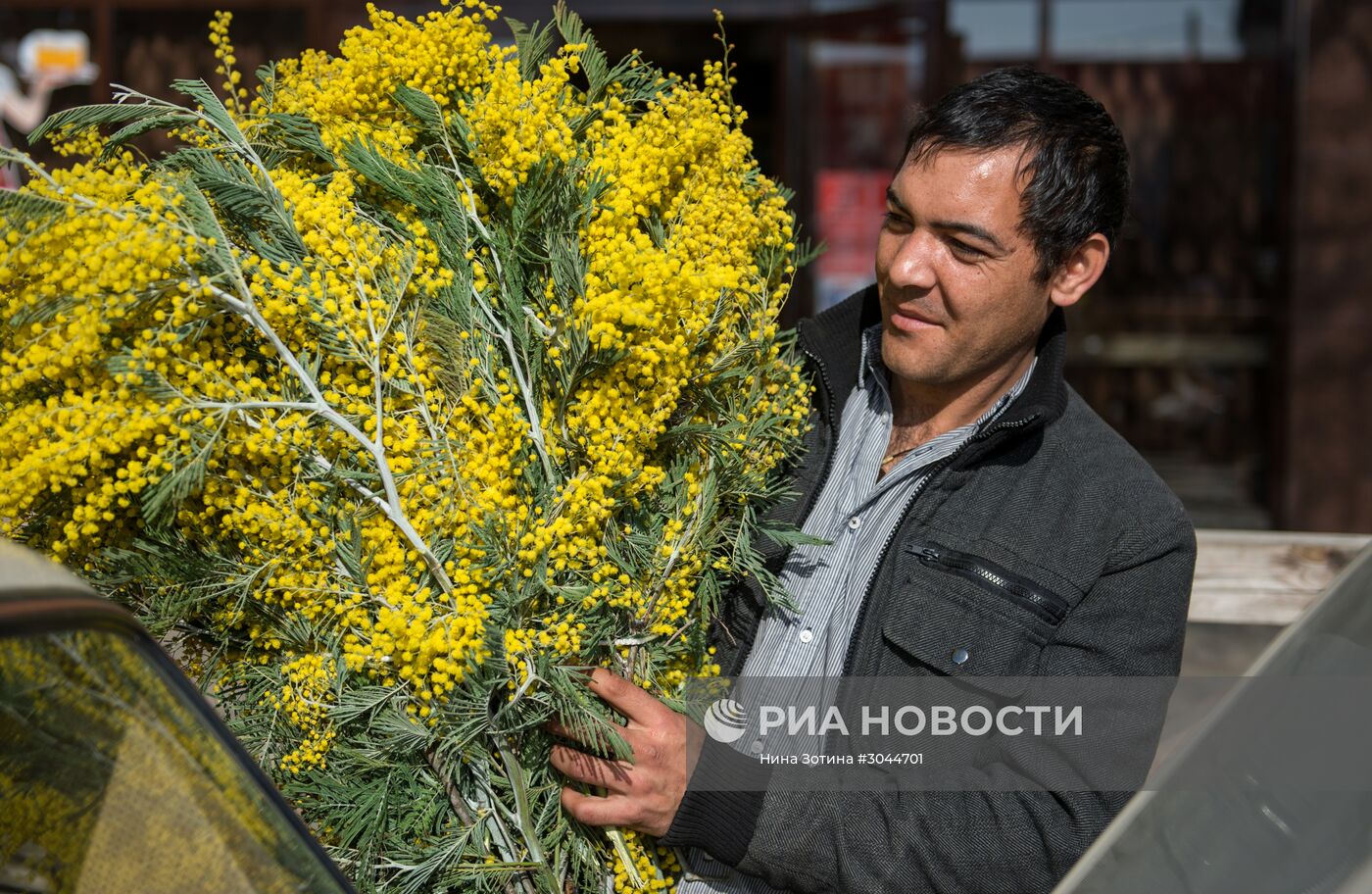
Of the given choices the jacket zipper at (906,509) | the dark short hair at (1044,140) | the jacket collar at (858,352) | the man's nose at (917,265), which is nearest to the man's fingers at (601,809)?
the jacket zipper at (906,509)

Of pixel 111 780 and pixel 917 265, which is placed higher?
pixel 917 265

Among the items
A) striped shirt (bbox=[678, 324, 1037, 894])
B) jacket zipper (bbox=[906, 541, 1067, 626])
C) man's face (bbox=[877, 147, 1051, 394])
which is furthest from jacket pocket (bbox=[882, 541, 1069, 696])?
man's face (bbox=[877, 147, 1051, 394])

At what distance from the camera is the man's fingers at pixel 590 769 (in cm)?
152

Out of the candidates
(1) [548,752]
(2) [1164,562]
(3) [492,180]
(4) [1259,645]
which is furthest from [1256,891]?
(4) [1259,645]

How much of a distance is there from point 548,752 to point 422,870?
208 mm

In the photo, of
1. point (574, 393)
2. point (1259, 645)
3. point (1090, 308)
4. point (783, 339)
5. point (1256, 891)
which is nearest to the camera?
point (1256, 891)

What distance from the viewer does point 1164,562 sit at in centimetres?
175

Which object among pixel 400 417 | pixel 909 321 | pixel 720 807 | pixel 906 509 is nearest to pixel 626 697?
pixel 720 807

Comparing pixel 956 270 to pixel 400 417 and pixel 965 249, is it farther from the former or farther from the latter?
pixel 400 417

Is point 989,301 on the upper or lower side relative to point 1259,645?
upper

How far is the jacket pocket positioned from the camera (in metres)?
1.68

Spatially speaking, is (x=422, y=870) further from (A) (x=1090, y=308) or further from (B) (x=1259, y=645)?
(A) (x=1090, y=308)

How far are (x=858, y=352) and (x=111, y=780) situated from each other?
1.36m

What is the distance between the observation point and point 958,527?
179 cm
